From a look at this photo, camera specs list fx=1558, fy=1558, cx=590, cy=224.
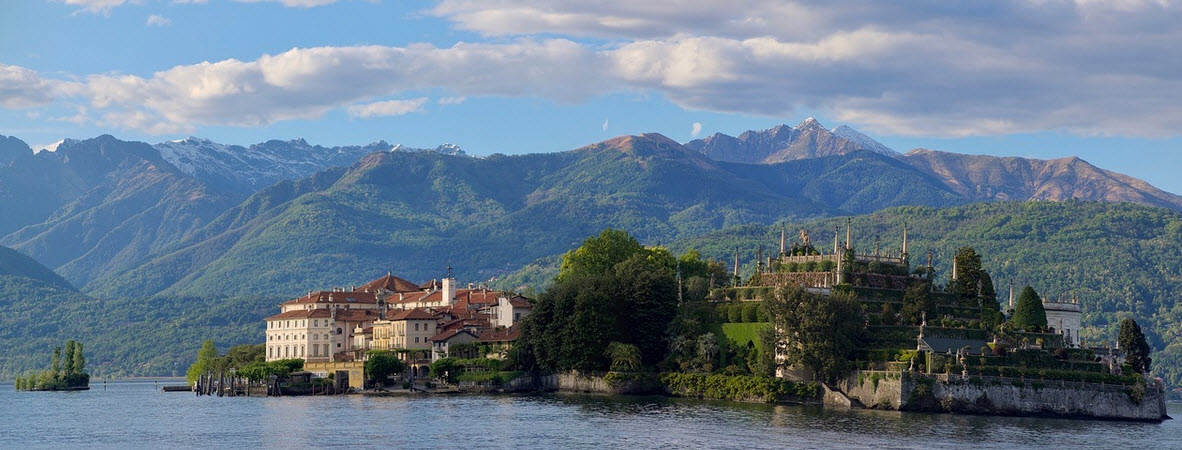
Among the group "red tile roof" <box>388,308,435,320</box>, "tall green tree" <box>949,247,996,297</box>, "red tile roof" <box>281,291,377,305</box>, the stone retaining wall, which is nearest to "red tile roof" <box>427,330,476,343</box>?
"red tile roof" <box>388,308,435,320</box>

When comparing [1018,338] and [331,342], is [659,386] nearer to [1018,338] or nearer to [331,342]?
[1018,338]

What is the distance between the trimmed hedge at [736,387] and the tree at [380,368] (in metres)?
31.1

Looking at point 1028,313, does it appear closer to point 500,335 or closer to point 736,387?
point 736,387

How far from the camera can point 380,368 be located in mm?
155375

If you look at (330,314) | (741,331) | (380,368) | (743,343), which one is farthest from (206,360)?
(743,343)

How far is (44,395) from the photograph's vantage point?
636ft

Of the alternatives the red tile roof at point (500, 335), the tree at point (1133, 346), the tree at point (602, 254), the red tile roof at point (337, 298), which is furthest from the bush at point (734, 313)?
the red tile roof at point (337, 298)

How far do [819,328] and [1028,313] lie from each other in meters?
21.3

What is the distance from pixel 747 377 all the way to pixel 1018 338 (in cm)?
2242

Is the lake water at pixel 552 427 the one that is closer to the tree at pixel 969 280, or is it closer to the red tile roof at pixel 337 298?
the tree at pixel 969 280

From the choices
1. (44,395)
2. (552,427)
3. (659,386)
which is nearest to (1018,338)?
(659,386)

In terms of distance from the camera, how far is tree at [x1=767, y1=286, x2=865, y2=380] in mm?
123875

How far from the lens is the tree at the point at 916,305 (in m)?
131

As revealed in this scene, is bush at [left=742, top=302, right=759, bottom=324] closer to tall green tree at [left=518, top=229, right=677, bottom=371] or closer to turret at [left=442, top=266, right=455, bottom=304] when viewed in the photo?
tall green tree at [left=518, top=229, right=677, bottom=371]
